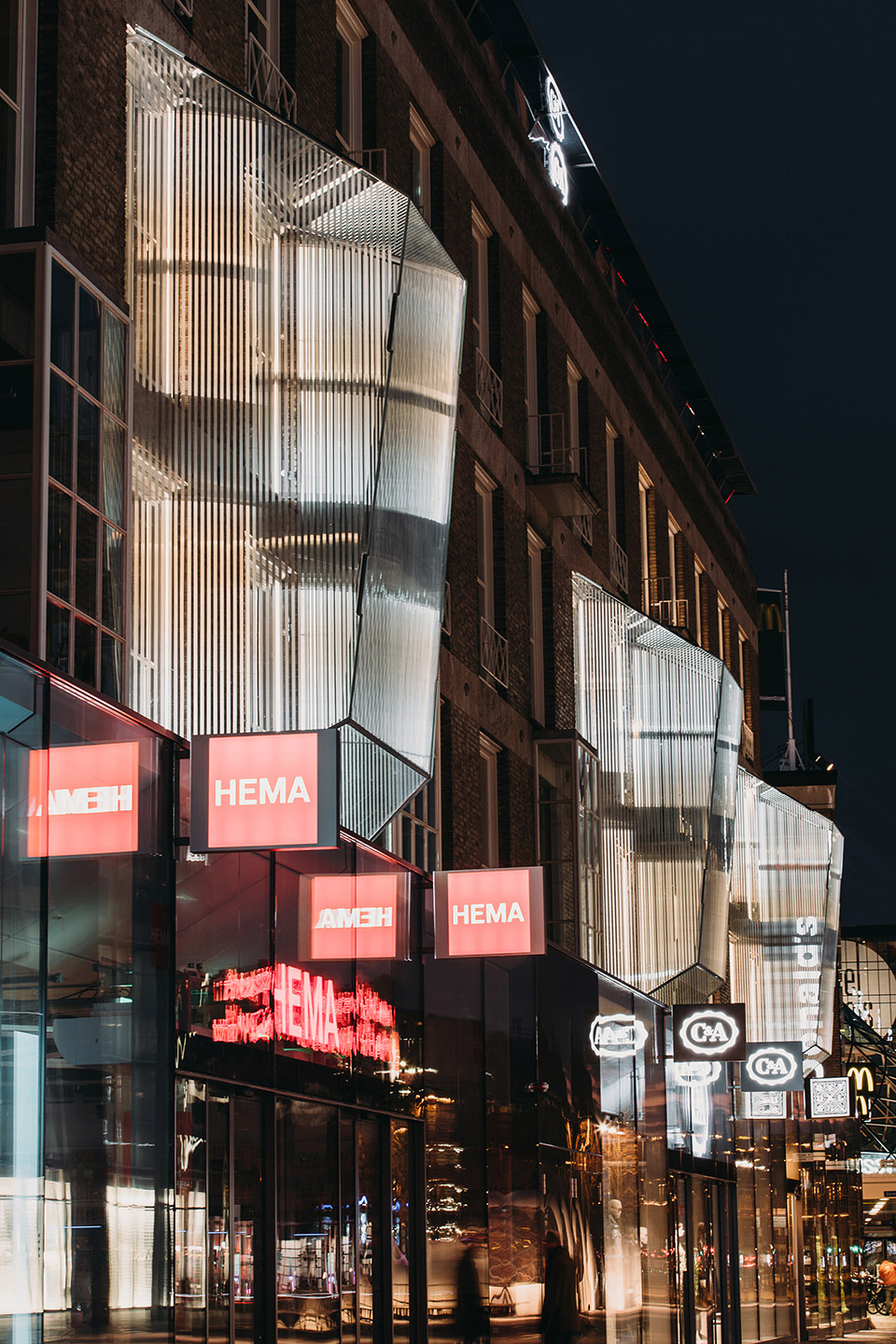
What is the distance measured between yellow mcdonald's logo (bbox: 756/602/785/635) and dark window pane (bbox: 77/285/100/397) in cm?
4839

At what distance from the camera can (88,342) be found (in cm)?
1329

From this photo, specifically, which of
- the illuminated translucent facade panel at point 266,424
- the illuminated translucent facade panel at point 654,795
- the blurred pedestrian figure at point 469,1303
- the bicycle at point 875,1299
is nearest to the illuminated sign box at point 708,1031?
the illuminated translucent facade panel at point 654,795

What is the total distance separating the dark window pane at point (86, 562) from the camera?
12.9 m

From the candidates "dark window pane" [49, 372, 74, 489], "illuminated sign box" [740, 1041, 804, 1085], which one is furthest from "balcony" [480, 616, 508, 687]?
"illuminated sign box" [740, 1041, 804, 1085]

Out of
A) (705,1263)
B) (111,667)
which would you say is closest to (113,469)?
(111,667)

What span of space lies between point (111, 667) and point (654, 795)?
17917mm

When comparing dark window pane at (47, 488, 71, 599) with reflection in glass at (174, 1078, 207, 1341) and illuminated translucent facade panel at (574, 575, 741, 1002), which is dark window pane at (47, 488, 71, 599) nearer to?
reflection in glass at (174, 1078, 207, 1341)

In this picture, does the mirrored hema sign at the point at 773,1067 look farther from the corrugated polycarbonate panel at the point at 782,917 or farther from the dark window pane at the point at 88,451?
the dark window pane at the point at 88,451

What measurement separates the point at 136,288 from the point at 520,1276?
13275 millimetres

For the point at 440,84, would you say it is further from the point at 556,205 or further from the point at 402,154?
the point at 556,205

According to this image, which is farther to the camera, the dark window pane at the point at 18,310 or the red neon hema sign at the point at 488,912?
the red neon hema sign at the point at 488,912

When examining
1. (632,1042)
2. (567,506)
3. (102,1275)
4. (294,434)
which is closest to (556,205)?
(567,506)

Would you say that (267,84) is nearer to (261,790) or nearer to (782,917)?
(261,790)

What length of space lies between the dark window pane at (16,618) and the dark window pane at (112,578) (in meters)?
0.90
